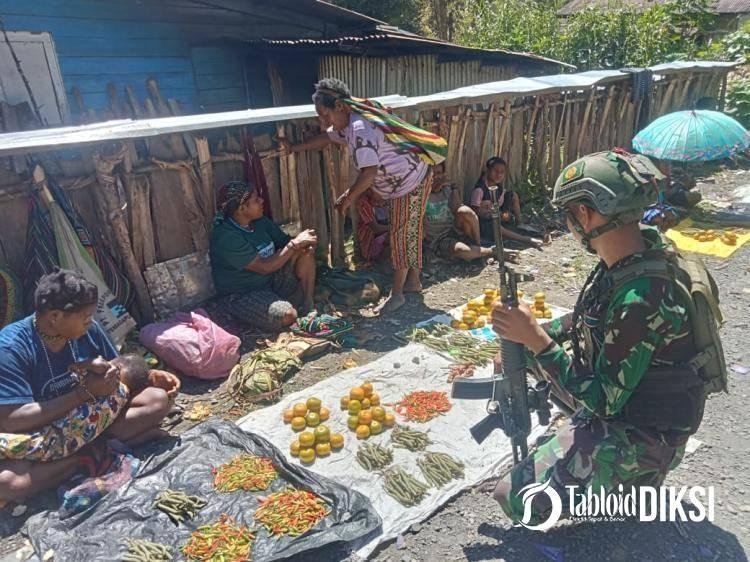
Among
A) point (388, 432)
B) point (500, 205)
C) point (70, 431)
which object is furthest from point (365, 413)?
point (500, 205)

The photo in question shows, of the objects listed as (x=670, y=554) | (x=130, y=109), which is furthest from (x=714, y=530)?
(x=130, y=109)

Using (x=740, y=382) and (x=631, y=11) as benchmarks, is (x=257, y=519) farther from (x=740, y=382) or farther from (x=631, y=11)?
Answer: (x=631, y=11)

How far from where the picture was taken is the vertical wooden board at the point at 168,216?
4.85 m

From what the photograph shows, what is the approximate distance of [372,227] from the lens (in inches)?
249

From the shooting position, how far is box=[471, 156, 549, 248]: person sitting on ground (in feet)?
23.5

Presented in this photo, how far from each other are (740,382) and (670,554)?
2.12 m

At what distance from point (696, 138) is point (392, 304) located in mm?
4850

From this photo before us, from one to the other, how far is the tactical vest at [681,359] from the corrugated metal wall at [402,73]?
815 centimetres

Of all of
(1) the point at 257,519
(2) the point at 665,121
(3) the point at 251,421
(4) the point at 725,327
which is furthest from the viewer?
(2) the point at 665,121

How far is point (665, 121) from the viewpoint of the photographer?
7883 millimetres

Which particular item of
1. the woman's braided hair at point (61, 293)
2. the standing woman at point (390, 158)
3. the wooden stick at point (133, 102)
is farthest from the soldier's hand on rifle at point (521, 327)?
the wooden stick at point (133, 102)

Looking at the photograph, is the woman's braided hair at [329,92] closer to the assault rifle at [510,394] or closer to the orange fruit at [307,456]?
the assault rifle at [510,394]

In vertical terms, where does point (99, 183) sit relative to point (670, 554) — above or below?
above

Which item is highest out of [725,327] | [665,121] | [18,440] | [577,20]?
[577,20]
